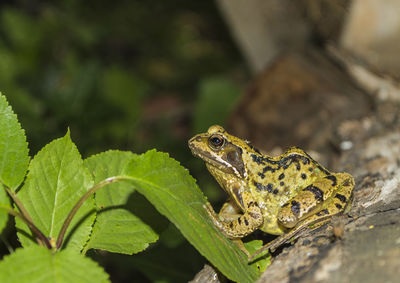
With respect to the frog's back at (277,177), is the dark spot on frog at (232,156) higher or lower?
higher

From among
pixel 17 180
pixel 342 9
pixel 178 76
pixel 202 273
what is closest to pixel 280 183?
pixel 202 273

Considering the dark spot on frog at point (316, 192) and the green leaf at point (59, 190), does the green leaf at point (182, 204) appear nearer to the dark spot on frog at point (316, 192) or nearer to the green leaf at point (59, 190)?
the green leaf at point (59, 190)

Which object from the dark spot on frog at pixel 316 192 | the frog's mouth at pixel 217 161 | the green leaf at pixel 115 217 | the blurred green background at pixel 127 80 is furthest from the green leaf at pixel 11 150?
the dark spot on frog at pixel 316 192

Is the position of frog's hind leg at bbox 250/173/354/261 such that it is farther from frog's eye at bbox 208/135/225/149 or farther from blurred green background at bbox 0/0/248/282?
blurred green background at bbox 0/0/248/282

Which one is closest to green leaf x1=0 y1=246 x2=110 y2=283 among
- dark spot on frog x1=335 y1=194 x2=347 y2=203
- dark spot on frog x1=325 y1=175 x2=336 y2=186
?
dark spot on frog x1=335 y1=194 x2=347 y2=203

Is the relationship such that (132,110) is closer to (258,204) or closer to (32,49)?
(32,49)

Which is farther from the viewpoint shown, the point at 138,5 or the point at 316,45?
the point at 138,5
